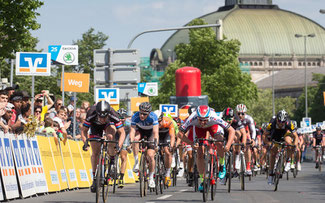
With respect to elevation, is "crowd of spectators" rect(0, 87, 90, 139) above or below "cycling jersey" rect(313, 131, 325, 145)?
above

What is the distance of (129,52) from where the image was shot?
30.5 m

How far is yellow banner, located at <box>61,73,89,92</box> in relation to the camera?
26.5m

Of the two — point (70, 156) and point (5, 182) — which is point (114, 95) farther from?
point (5, 182)

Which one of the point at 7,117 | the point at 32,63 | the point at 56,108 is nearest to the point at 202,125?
the point at 7,117

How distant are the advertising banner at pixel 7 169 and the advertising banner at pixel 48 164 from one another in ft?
6.07

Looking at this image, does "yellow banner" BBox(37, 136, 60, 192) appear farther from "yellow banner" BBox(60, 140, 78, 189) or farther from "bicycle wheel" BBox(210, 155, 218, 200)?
"bicycle wheel" BBox(210, 155, 218, 200)

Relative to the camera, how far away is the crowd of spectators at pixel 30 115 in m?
17.7

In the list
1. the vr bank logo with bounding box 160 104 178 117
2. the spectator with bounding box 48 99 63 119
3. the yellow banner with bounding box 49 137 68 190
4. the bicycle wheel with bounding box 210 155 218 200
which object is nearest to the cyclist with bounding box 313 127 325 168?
the vr bank logo with bounding box 160 104 178 117

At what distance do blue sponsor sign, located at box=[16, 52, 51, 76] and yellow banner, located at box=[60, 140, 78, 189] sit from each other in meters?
2.09

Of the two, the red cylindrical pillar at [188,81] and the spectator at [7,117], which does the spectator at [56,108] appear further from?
the red cylindrical pillar at [188,81]

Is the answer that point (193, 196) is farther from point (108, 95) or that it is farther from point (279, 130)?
point (108, 95)

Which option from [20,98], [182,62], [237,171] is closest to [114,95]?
[237,171]

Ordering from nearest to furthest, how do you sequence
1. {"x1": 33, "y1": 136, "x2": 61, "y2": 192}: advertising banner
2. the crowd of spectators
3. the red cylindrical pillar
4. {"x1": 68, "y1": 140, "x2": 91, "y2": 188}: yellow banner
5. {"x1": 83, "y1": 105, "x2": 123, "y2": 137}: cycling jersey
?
{"x1": 83, "y1": 105, "x2": 123, "y2": 137}: cycling jersey
the crowd of spectators
{"x1": 33, "y1": 136, "x2": 61, "y2": 192}: advertising banner
{"x1": 68, "y1": 140, "x2": 91, "y2": 188}: yellow banner
the red cylindrical pillar

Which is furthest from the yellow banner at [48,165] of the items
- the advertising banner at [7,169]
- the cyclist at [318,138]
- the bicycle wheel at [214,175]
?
the cyclist at [318,138]
